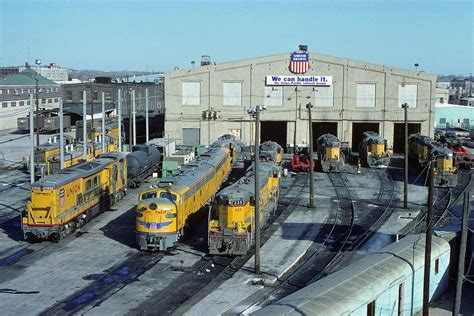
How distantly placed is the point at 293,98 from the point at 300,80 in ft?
7.13

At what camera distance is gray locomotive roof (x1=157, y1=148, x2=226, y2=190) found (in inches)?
1329

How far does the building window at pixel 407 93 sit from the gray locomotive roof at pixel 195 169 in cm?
3079

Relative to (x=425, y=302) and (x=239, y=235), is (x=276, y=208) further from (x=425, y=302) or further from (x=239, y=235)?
(x=425, y=302)

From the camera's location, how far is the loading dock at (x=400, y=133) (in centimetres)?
7344

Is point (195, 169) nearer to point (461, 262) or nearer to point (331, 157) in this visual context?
point (461, 262)

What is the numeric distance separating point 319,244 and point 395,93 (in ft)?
137

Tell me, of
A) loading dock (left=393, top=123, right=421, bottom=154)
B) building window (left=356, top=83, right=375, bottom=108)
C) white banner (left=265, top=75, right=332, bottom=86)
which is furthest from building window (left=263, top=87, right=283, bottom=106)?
loading dock (left=393, top=123, right=421, bottom=154)

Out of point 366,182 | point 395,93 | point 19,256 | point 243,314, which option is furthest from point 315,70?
point 243,314

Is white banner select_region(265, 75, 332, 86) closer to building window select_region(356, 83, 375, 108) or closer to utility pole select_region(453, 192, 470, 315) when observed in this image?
building window select_region(356, 83, 375, 108)

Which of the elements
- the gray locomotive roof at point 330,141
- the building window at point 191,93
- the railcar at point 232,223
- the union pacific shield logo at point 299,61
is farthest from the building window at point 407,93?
the railcar at point 232,223

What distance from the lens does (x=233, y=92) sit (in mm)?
71750

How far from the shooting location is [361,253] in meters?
31.0

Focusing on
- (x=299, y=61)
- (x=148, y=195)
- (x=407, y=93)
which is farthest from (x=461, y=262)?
(x=407, y=93)

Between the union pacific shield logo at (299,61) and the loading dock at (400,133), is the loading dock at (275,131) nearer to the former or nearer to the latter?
the union pacific shield logo at (299,61)
